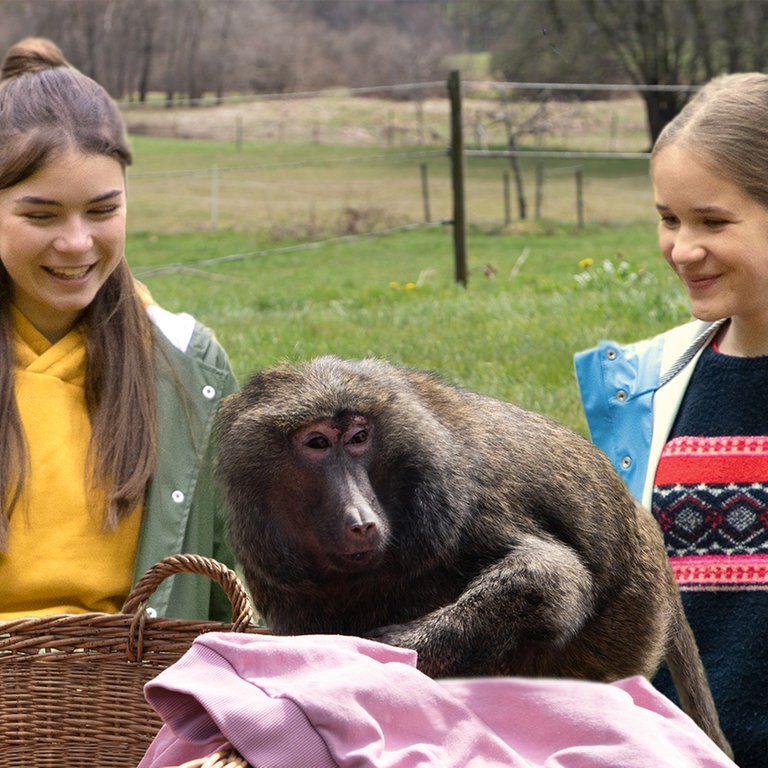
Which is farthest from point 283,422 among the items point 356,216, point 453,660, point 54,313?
point 356,216

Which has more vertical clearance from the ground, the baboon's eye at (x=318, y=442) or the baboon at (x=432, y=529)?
the baboon's eye at (x=318, y=442)

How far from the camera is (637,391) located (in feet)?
10.2

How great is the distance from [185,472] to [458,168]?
6.67 meters

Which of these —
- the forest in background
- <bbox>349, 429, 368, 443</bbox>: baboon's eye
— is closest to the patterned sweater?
<bbox>349, 429, 368, 443</bbox>: baboon's eye

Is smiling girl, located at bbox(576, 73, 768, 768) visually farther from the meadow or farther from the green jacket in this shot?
the green jacket

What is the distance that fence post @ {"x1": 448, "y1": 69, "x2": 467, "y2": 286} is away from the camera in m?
9.27

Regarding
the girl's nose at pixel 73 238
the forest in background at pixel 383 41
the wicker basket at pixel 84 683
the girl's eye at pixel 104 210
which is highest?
the forest in background at pixel 383 41

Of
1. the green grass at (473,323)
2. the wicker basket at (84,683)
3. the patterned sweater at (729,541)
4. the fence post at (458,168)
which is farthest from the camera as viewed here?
the fence post at (458,168)

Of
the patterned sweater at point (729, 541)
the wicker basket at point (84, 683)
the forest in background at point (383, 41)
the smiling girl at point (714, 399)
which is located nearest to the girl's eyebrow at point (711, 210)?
the smiling girl at point (714, 399)

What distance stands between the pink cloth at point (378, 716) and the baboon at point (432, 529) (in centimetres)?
21

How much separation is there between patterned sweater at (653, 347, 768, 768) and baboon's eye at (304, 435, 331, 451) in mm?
1092

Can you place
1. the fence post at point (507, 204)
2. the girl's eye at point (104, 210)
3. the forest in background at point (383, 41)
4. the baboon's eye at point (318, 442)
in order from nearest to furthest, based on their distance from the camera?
1. the baboon's eye at point (318, 442)
2. the girl's eye at point (104, 210)
3. the forest in background at point (383, 41)
4. the fence post at point (507, 204)

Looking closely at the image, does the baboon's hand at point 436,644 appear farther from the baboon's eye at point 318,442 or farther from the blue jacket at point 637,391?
the blue jacket at point 637,391

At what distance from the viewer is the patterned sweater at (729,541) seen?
287cm
